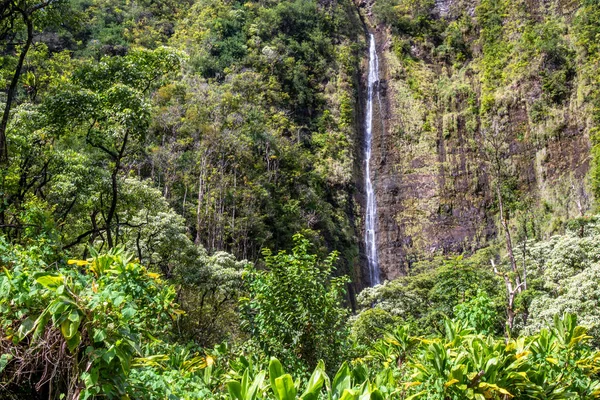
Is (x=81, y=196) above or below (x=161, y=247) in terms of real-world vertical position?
above

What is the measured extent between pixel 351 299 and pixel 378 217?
7.59 metres

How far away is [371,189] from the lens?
36031mm

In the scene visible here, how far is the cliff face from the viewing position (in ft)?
98.3

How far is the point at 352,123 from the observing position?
123ft

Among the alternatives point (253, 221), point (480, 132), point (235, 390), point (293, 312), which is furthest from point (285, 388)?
point (480, 132)

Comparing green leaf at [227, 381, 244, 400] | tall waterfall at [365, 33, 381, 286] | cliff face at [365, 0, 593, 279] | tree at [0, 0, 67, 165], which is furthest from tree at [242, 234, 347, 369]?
tall waterfall at [365, 33, 381, 286]

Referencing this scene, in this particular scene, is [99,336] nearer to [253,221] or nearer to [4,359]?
[4,359]

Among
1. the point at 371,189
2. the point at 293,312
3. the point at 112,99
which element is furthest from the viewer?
the point at 371,189

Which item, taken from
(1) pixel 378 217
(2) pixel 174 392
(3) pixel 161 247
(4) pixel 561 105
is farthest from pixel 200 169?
(4) pixel 561 105

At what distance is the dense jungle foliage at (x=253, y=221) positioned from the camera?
273cm

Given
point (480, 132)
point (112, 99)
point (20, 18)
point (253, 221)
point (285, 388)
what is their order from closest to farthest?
point (285, 388), point (112, 99), point (20, 18), point (253, 221), point (480, 132)

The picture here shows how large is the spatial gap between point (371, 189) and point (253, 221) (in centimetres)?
1503

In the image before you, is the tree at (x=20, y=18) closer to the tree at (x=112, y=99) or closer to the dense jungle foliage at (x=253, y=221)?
the dense jungle foliage at (x=253, y=221)

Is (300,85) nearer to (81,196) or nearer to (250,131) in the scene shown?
(250,131)
